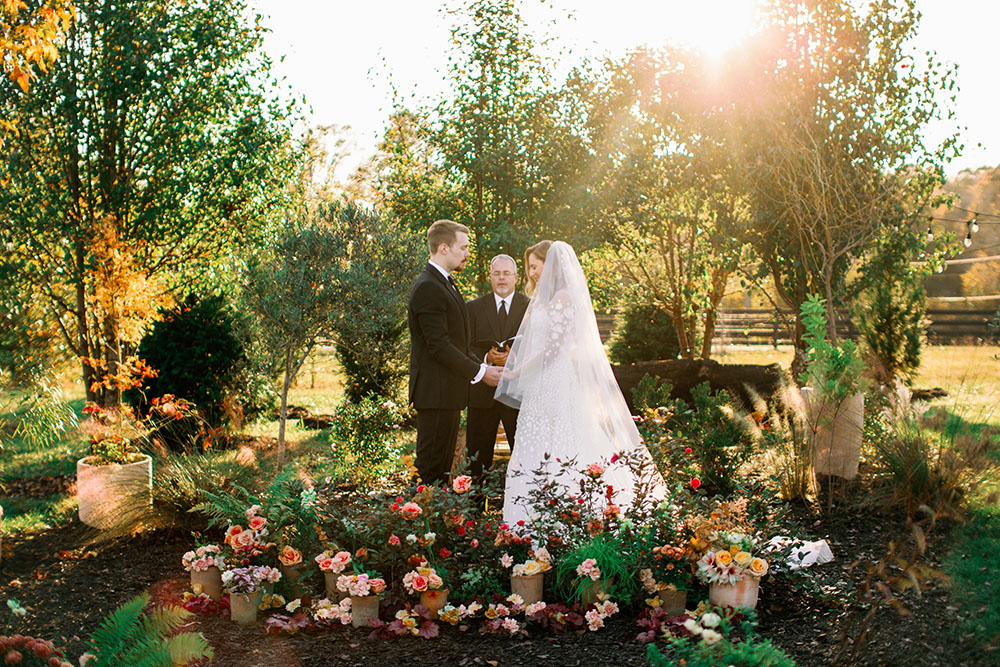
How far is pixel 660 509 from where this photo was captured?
434 centimetres

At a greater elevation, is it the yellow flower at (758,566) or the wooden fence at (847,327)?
the wooden fence at (847,327)

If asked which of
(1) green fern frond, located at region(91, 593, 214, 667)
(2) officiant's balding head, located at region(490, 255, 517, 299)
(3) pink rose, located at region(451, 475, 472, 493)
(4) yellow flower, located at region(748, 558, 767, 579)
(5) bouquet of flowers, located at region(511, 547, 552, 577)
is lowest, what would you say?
(5) bouquet of flowers, located at region(511, 547, 552, 577)

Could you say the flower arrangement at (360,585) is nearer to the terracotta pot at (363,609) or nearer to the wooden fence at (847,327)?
the terracotta pot at (363,609)

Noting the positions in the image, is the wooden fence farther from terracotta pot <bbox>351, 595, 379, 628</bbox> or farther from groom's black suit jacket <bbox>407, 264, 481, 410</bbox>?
terracotta pot <bbox>351, 595, 379, 628</bbox>

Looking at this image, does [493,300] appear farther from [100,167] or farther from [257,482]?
[100,167]

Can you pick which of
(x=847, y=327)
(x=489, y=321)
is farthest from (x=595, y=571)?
(x=847, y=327)

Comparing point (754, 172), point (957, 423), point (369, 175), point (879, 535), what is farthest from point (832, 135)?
point (369, 175)

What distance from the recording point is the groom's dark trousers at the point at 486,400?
6.35m

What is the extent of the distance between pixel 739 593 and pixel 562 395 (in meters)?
1.78

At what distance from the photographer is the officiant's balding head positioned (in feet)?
21.6

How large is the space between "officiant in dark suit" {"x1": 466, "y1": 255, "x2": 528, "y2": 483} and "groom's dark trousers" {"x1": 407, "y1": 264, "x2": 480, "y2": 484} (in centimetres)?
38

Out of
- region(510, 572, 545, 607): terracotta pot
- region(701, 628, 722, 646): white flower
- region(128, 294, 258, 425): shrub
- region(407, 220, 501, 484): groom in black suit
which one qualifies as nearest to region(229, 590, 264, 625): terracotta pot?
region(510, 572, 545, 607): terracotta pot

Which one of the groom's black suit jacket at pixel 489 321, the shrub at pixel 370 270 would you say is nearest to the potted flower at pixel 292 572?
the groom's black suit jacket at pixel 489 321

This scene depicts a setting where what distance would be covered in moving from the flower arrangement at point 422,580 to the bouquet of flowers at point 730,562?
4.36 feet
